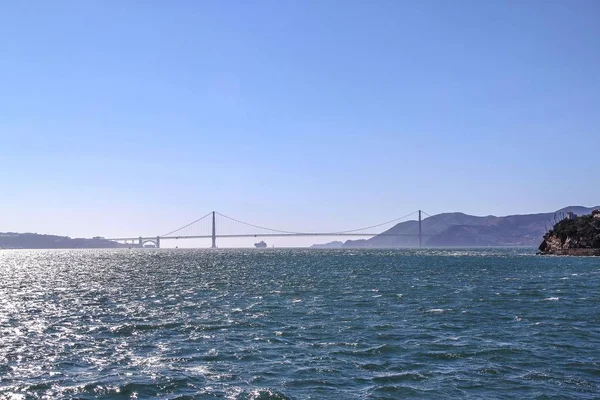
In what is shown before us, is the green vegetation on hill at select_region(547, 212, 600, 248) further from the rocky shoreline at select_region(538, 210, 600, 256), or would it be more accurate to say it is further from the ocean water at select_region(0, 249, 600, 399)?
the ocean water at select_region(0, 249, 600, 399)

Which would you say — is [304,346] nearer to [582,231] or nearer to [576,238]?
[582,231]

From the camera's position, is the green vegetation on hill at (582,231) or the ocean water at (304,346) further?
the green vegetation on hill at (582,231)

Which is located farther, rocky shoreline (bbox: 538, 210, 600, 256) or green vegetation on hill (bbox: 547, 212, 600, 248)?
green vegetation on hill (bbox: 547, 212, 600, 248)

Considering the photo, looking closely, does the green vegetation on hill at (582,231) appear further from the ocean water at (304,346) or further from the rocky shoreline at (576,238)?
the ocean water at (304,346)

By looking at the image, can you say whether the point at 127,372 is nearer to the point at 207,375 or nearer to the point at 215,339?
the point at 207,375

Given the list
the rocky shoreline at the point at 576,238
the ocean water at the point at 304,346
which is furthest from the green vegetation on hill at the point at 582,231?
the ocean water at the point at 304,346

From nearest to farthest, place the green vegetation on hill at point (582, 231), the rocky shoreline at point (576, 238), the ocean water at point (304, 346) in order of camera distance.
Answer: the ocean water at point (304, 346) → the rocky shoreline at point (576, 238) → the green vegetation on hill at point (582, 231)

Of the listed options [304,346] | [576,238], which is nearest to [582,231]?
[576,238]

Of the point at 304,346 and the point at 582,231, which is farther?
the point at 582,231

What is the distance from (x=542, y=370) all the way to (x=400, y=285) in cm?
3890

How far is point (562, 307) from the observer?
41.2 metres

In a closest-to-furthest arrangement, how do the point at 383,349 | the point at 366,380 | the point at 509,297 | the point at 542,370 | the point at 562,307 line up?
1. the point at 366,380
2. the point at 542,370
3. the point at 383,349
4. the point at 562,307
5. the point at 509,297

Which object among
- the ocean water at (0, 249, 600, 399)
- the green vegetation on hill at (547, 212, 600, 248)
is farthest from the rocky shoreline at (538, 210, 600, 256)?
the ocean water at (0, 249, 600, 399)

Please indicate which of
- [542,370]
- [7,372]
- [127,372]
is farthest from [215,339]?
[542,370]
